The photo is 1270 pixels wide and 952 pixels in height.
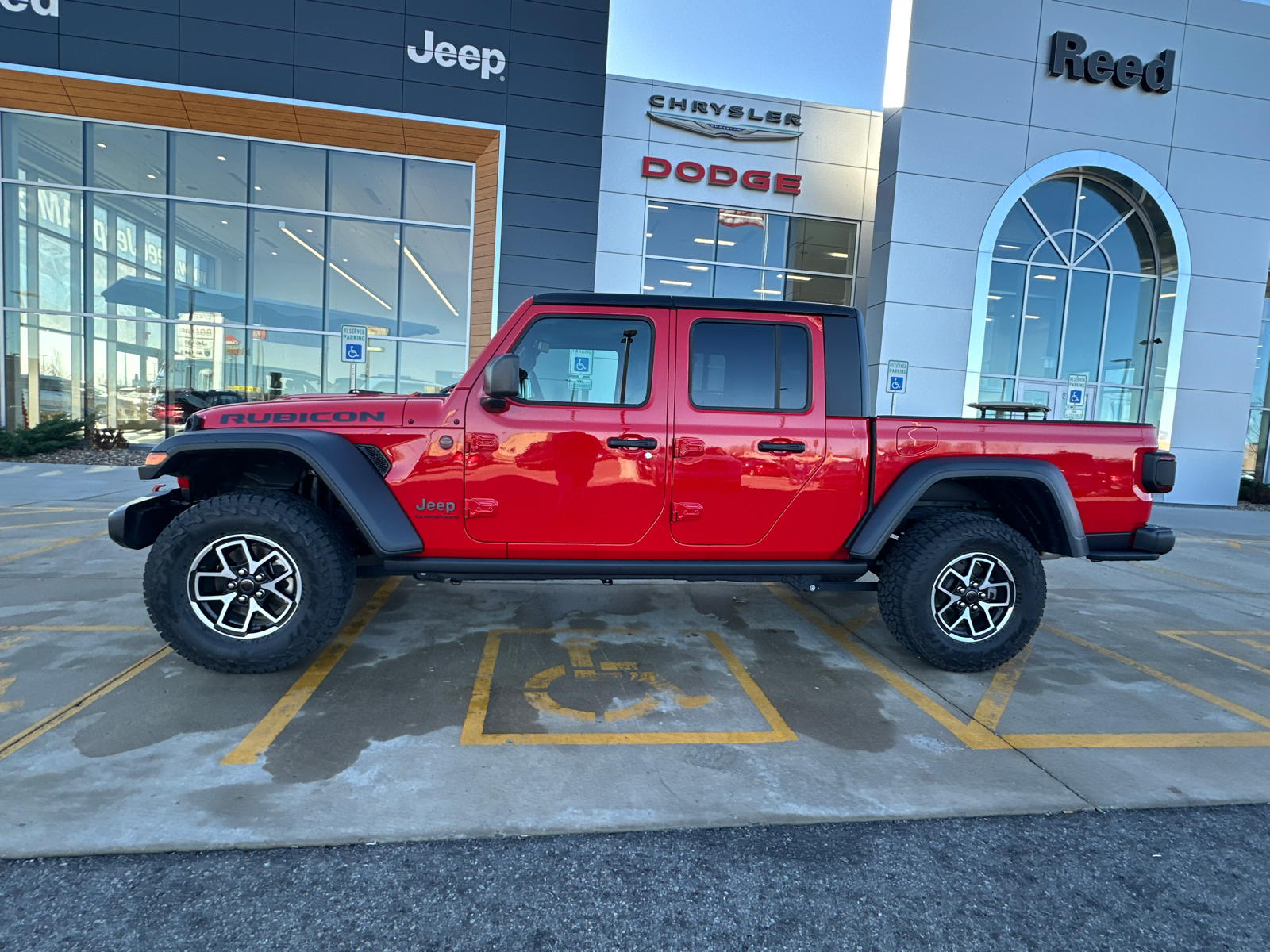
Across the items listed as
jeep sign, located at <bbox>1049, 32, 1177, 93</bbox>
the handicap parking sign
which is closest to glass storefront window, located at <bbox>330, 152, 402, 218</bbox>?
the handicap parking sign

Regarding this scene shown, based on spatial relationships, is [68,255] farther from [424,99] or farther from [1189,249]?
[1189,249]

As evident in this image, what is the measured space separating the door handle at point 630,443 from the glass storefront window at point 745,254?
37.7ft

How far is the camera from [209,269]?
13.9 metres

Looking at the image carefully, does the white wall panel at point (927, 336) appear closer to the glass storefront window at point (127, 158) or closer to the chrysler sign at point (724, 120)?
the chrysler sign at point (724, 120)

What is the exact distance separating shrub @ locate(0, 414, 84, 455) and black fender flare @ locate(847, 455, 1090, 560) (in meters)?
14.7

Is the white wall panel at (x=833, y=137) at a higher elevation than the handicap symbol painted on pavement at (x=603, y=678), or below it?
higher

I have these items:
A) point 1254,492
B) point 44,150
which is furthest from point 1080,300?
point 44,150

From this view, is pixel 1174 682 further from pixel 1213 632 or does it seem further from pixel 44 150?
pixel 44 150

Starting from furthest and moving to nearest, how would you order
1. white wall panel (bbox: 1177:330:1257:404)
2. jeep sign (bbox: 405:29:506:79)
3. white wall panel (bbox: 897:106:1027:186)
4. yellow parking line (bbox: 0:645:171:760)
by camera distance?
1. white wall panel (bbox: 1177:330:1257:404)
2. white wall panel (bbox: 897:106:1027:186)
3. jeep sign (bbox: 405:29:506:79)
4. yellow parking line (bbox: 0:645:171:760)

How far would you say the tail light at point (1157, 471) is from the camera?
379cm

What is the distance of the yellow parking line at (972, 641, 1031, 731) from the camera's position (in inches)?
129

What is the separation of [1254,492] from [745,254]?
12709 mm

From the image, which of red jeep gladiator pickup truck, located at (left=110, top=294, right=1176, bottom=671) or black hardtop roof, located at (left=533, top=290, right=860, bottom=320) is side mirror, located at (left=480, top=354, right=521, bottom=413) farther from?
black hardtop roof, located at (left=533, top=290, right=860, bottom=320)

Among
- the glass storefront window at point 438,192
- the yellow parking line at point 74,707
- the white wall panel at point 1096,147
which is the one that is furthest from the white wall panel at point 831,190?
the yellow parking line at point 74,707
